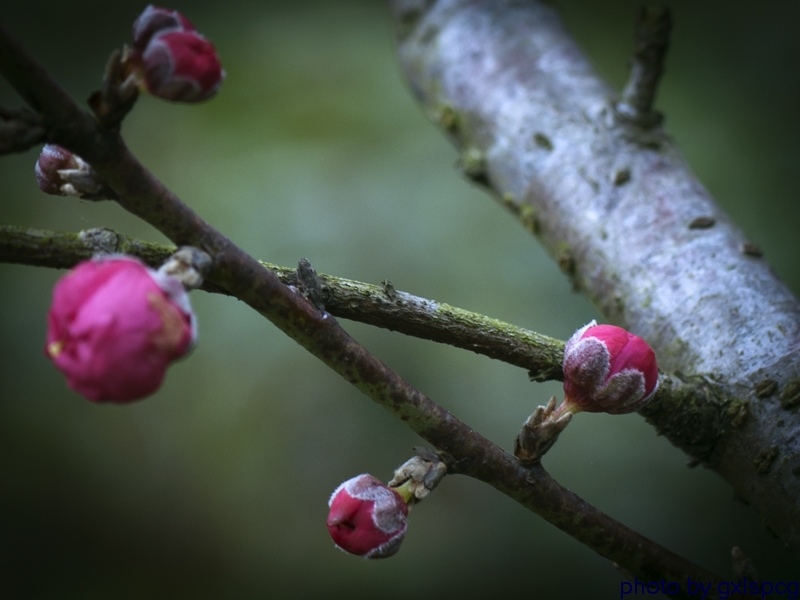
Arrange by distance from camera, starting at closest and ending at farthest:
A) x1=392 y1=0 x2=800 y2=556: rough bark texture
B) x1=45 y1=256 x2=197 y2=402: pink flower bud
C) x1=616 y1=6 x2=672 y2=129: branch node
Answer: x1=45 y1=256 x2=197 y2=402: pink flower bud
x1=392 y1=0 x2=800 y2=556: rough bark texture
x1=616 y1=6 x2=672 y2=129: branch node

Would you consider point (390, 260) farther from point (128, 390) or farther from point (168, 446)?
point (128, 390)

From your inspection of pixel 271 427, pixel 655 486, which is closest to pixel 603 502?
pixel 655 486

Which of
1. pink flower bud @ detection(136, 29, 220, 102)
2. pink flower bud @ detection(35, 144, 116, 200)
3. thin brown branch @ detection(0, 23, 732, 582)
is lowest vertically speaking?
pink flower bud @ detection(35, 144, 116, 200)

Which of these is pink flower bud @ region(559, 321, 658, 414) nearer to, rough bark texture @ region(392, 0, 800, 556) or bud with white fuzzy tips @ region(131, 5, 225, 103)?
rough bark texture @ region(392, 0, 800, 556)

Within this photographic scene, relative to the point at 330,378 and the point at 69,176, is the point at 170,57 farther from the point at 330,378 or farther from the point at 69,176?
the point at 330,378

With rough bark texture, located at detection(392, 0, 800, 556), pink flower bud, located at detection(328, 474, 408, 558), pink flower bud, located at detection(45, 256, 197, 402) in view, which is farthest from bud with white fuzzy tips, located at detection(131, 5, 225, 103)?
rough bark texture, located at detection(392, 0, 800, 556)

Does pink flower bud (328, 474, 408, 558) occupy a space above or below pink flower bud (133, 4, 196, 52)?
below
